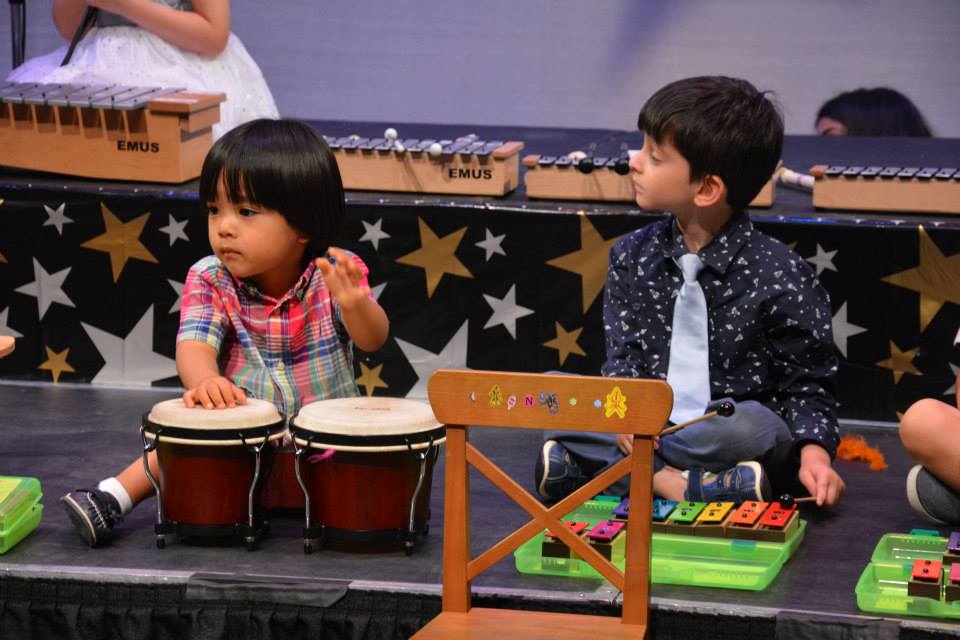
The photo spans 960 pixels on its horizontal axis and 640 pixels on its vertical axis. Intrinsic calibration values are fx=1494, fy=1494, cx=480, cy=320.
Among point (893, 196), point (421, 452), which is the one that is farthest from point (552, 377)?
point (893, 196)

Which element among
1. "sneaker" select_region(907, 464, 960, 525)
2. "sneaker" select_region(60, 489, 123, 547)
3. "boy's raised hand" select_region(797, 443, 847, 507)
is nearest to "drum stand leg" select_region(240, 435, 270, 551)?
"sneaker" select_region(60, 489, 123, 547)

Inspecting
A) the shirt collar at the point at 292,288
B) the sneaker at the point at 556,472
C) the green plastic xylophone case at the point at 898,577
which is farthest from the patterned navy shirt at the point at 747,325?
the shirt collar at the point at 292,288

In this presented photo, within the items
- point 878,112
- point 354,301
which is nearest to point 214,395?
point 354,301

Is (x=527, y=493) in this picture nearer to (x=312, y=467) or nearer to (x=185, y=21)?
(x=312, y=467)

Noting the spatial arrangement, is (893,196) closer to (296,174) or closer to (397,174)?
(397,174)

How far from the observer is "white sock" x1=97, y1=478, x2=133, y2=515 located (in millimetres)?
A: 3117

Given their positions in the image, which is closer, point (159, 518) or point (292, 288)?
point (159, 518)

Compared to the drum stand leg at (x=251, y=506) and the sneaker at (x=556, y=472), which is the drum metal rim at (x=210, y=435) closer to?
the drum stand leg at (x=251, y=506)

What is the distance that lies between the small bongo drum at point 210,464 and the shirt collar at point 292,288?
34 cm

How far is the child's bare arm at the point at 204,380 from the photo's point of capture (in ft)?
9.81

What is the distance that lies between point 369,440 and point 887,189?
1.95 m

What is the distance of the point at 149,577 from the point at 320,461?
0.39 metres

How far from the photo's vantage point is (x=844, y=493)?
354 cm

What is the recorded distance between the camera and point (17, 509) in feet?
9.92
